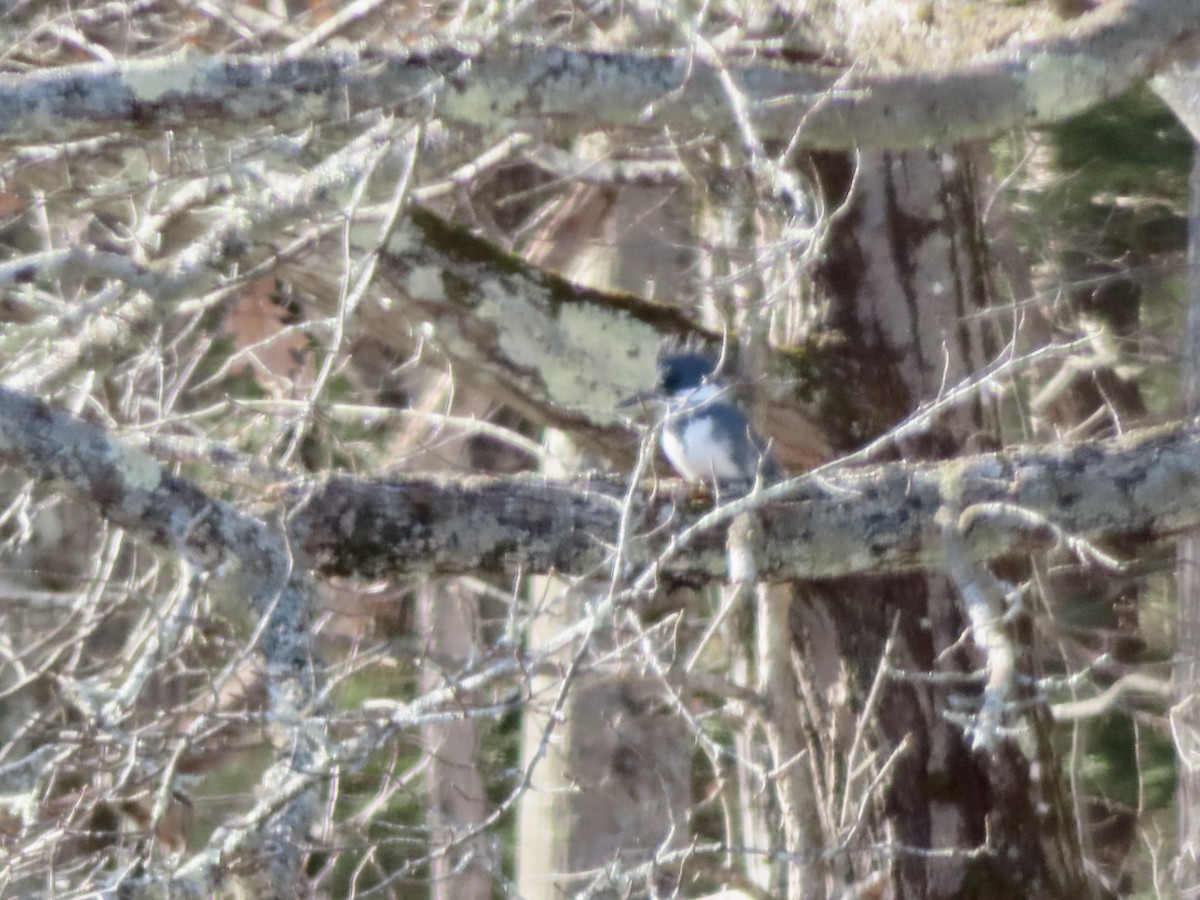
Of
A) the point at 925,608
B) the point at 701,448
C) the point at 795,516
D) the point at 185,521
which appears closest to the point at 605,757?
the point at 701,448

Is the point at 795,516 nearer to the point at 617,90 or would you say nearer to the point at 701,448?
the point at 617,90

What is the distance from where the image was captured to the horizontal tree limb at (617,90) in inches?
101

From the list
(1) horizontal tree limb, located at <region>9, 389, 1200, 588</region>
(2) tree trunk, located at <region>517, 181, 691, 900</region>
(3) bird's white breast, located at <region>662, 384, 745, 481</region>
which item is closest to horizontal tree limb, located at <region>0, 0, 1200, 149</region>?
(1) horizontal tree limb, located at <region>9, 389, 1200, 588</region>

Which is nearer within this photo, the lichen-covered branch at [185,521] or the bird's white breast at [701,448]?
the lichen-covered branch at [185,521]

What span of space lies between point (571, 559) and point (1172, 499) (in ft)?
3.74

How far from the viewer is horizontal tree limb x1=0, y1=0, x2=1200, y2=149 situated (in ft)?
8.43

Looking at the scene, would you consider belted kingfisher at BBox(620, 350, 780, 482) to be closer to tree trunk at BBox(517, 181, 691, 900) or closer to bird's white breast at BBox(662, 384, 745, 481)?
bird's white breast at BBox(662, 384, 745, 481)

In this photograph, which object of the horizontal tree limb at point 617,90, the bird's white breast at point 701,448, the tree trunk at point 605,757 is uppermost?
the horizontal tree limb at point 617,90

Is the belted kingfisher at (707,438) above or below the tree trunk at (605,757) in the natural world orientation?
above

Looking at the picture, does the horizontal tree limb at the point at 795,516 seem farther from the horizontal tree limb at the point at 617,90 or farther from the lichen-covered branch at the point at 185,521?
the horizontal tree limb at the point at 617,90

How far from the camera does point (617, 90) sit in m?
2.72

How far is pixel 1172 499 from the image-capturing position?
2.79m

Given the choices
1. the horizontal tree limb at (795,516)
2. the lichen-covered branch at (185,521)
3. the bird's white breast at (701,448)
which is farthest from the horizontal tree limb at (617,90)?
the bird's white breast at (701,448)

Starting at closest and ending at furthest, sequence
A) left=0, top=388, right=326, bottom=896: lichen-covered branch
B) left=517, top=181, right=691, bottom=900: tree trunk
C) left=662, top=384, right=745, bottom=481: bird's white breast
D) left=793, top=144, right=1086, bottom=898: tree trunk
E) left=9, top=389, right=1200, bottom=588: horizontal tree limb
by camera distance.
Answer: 1. left=0, top=388, right=326, bottom=896: lichen-covered branch
2. left=9, top=389, right=1200, bottom=588: horizontal tree limb
3. left=793, top=144, right=1086, bottom=898: tree trunk
4. left=662, top=384, right=745, bottom=481: bird's white breast
5. left=517, top=181, right=691, bottom=900: tree trunk
